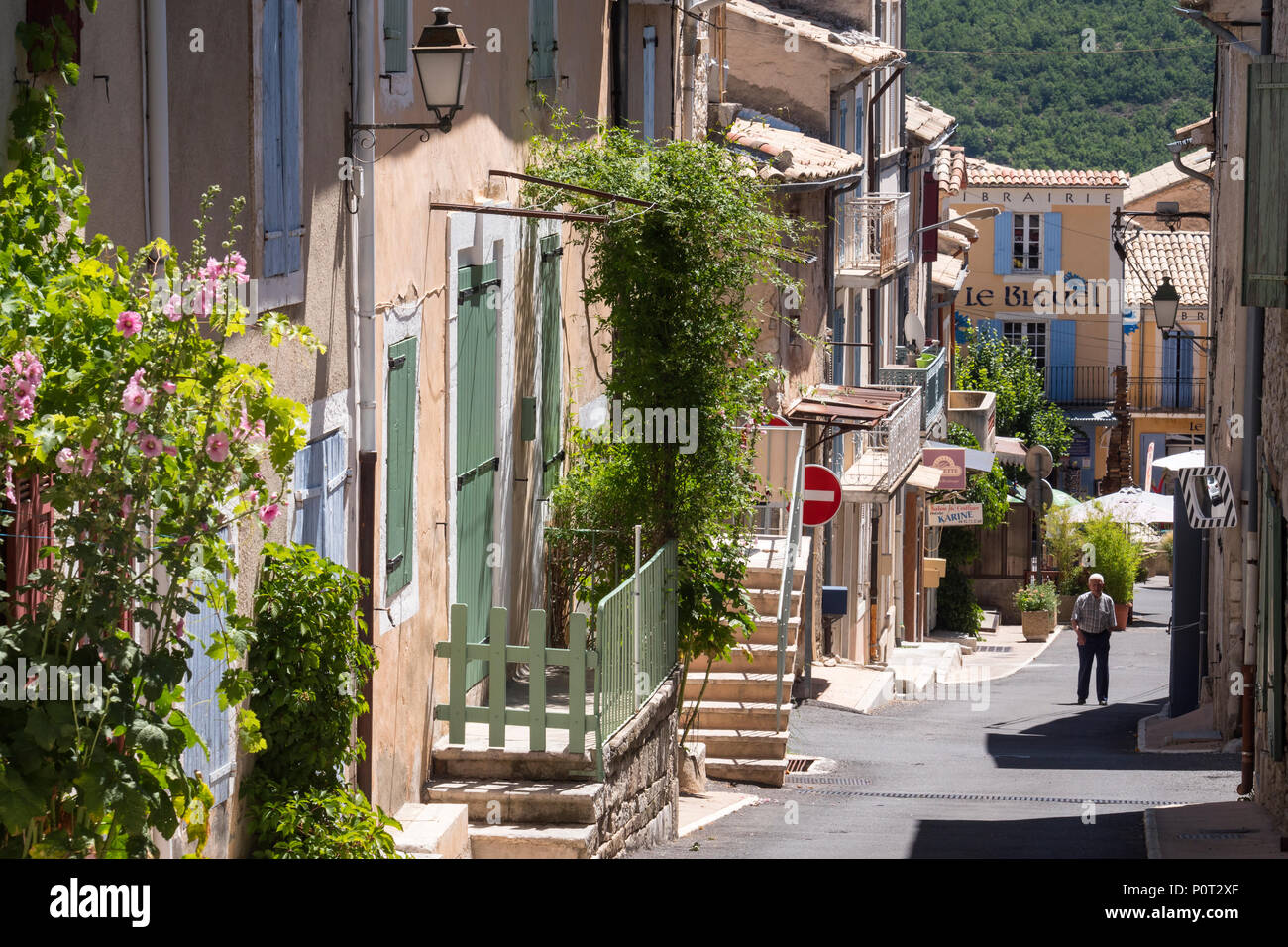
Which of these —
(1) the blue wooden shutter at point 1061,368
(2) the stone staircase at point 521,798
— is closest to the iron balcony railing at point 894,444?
(2) the stone staircase at point 521,798

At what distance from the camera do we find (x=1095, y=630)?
20.9 metres

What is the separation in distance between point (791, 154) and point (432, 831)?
12.5m

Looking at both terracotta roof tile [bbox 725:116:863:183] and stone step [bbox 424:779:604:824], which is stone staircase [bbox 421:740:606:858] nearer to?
stone step [bbox 424:779:604:824]

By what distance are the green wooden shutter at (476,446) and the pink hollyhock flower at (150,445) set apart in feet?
19.1

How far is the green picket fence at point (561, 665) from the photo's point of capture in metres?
9.36

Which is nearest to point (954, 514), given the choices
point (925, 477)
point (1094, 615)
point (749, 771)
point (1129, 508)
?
point (925, 477)

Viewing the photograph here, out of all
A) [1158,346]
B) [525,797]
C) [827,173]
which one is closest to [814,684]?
[827,173]

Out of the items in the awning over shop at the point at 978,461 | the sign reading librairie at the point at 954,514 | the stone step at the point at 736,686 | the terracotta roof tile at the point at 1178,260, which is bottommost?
the stone step at the point at 736,686

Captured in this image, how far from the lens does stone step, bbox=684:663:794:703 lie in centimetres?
1467

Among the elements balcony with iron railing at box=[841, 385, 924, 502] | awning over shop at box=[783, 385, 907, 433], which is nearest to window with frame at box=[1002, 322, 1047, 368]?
balcony with iron railing at box=[841, 385, 924, 502]

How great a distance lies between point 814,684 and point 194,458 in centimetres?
1608

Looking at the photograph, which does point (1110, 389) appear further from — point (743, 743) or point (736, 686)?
point (743, 743)

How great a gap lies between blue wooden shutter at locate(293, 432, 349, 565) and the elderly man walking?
1423 cm

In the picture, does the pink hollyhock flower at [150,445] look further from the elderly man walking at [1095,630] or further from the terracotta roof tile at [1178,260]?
the terracotta roof tile at [1178,260]
